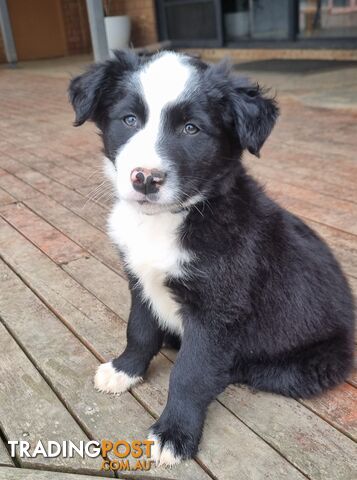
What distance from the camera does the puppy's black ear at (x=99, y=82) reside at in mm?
1727

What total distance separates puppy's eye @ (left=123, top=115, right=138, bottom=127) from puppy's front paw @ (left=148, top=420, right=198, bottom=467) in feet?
3.05

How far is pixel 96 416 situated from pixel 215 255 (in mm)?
676

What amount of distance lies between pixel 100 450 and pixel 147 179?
0.83 metres

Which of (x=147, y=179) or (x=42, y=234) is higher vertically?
(x=147, y=179)

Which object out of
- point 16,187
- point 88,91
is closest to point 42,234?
point 16,187

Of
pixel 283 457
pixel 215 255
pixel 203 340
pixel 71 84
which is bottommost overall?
pixel 283 457

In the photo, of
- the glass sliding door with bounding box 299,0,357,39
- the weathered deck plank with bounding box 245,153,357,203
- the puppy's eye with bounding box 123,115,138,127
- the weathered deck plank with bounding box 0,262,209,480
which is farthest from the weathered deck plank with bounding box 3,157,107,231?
the glass sliding door with bounding box 299,0,357,39

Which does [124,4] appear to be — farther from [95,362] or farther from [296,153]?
[95,362]

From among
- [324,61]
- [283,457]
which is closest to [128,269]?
[283,457]

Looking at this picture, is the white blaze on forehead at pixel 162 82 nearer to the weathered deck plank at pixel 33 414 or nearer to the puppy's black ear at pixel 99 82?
the puppy's black ear at pixel 99 82

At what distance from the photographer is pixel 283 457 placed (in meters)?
1.59

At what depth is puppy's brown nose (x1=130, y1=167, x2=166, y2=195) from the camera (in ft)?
4.86

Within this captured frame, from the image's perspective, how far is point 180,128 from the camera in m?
1.59

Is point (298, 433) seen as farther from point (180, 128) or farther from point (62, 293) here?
point (62, 293)
